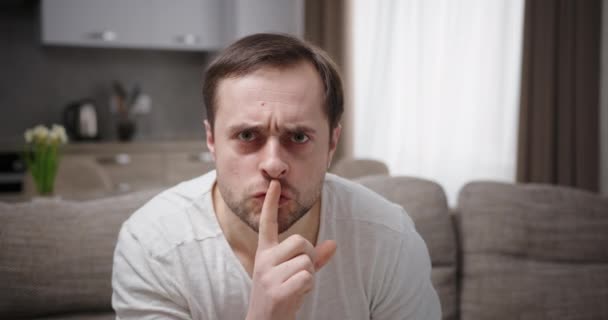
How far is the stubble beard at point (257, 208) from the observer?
3.57ft

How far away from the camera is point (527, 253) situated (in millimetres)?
1636

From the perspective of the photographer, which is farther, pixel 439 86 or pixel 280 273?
pixel 439 86

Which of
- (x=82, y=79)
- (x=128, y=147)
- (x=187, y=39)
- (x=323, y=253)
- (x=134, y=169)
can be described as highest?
(x=187, y=39)

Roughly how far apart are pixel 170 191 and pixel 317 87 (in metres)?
0.42

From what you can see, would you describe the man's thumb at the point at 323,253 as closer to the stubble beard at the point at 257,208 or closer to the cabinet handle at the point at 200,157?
the stubble beard at the point at 257,208

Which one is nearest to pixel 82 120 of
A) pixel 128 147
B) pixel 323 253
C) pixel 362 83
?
pixel 128 147

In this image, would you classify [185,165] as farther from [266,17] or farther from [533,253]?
[533,253]

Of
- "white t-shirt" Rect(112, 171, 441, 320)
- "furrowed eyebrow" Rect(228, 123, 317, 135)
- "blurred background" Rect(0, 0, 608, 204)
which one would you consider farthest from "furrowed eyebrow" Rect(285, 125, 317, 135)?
"blurred background" Rect(0, 0, 608, 204)

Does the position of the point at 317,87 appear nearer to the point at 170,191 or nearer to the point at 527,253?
the point at 170,191

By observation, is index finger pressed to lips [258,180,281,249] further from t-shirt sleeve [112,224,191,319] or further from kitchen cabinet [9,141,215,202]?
kitchen cabinet [9,141,215,202]

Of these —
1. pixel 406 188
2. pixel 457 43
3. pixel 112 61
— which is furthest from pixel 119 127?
pixel 406 188

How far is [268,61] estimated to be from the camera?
113 centimetres

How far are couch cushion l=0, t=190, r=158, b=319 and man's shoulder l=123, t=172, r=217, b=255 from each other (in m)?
0.31

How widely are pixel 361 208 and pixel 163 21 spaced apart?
11.6ft
